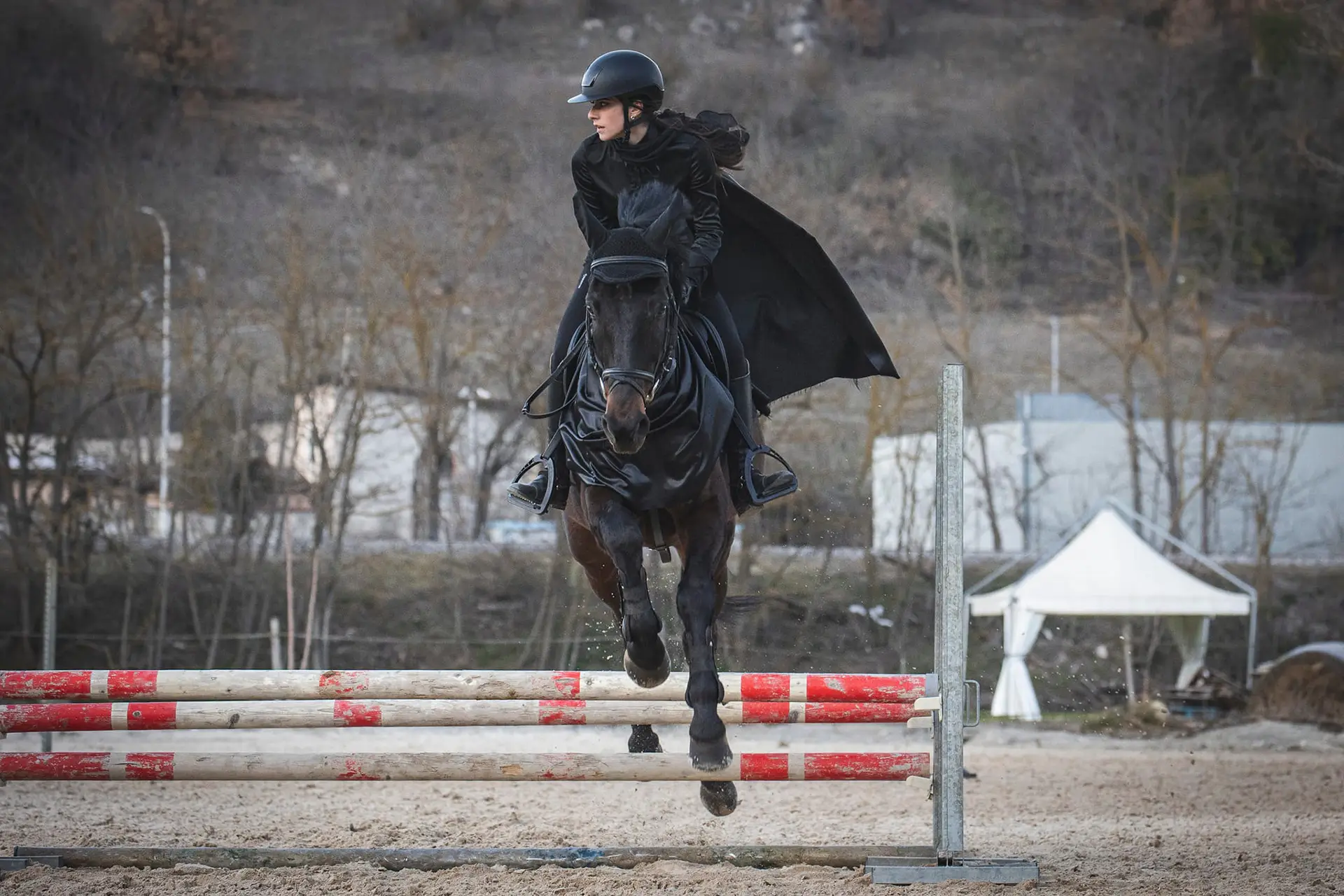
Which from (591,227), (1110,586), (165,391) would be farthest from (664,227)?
(165,391)

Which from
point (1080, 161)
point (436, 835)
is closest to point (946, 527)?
point (436, 835)

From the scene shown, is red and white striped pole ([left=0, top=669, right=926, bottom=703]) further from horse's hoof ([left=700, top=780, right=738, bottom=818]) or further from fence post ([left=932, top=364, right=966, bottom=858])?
horse's hoof ([left=700, top=780, right=738, bottom=818])

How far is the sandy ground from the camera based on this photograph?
5.94 meters

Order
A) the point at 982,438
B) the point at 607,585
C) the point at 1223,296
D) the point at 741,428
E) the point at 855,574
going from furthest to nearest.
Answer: the point at 1223,296
the point at 982,438
the point at 855,574
the point at 607,585
the point at 741,428

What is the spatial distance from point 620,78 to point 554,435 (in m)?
1.38

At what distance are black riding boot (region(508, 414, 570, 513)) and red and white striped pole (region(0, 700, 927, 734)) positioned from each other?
0.94m

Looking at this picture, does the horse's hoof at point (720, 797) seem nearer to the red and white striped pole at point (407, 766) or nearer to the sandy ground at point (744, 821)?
the red and white striped pole at point (407, 766)

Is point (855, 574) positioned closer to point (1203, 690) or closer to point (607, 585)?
point (1203, 690)

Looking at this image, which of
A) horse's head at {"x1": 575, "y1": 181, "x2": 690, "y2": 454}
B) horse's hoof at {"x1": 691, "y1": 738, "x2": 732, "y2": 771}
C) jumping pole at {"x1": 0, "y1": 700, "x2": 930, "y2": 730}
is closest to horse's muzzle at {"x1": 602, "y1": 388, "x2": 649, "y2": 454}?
horse's head at {"x1": 575, "y1": 181, "x2": 690, "y2": 454}

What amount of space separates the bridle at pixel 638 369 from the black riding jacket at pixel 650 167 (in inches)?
17.1

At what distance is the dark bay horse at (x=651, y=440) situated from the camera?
471 centimetres

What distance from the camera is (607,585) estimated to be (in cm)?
598

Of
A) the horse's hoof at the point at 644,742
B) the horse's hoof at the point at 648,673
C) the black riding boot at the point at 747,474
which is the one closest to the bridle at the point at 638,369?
the black riding boot at the point at 747,474

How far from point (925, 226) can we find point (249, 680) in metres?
29.1
